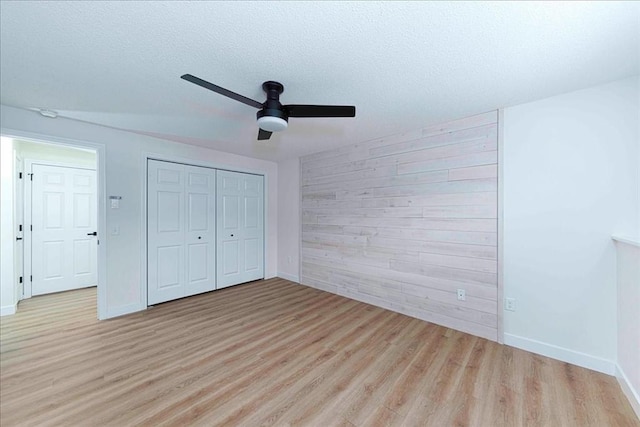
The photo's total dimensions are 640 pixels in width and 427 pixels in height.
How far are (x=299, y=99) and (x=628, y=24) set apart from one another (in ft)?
6.76

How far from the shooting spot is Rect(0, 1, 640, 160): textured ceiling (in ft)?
4.25

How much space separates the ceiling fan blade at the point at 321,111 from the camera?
5.94ft

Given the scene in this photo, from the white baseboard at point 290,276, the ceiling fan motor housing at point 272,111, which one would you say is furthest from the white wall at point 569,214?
the white baseboard at point 290,276

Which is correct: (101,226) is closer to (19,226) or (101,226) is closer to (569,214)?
(19,226)

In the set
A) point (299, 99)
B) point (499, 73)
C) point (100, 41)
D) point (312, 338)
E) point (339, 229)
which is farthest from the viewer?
point (339, 229)

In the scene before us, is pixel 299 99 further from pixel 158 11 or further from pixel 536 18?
pixel 536 18

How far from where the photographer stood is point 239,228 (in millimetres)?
4453

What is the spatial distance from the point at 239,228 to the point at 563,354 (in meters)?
4.29

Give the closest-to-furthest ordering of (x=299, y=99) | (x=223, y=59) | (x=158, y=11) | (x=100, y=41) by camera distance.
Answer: (x=158, y=11), (x=100, y=41), (x=223, y=59), (x=299, y=99)

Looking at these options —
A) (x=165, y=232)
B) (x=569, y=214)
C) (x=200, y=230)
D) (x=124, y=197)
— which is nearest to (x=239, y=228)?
(x=200, y=230)

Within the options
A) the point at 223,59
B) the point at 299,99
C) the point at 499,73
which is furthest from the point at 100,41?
the point at 499,73

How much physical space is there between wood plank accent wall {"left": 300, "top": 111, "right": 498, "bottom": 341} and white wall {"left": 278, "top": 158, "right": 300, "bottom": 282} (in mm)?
456

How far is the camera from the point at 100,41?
1514mm

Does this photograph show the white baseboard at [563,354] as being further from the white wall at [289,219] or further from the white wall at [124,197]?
the white wall at [124,197]
